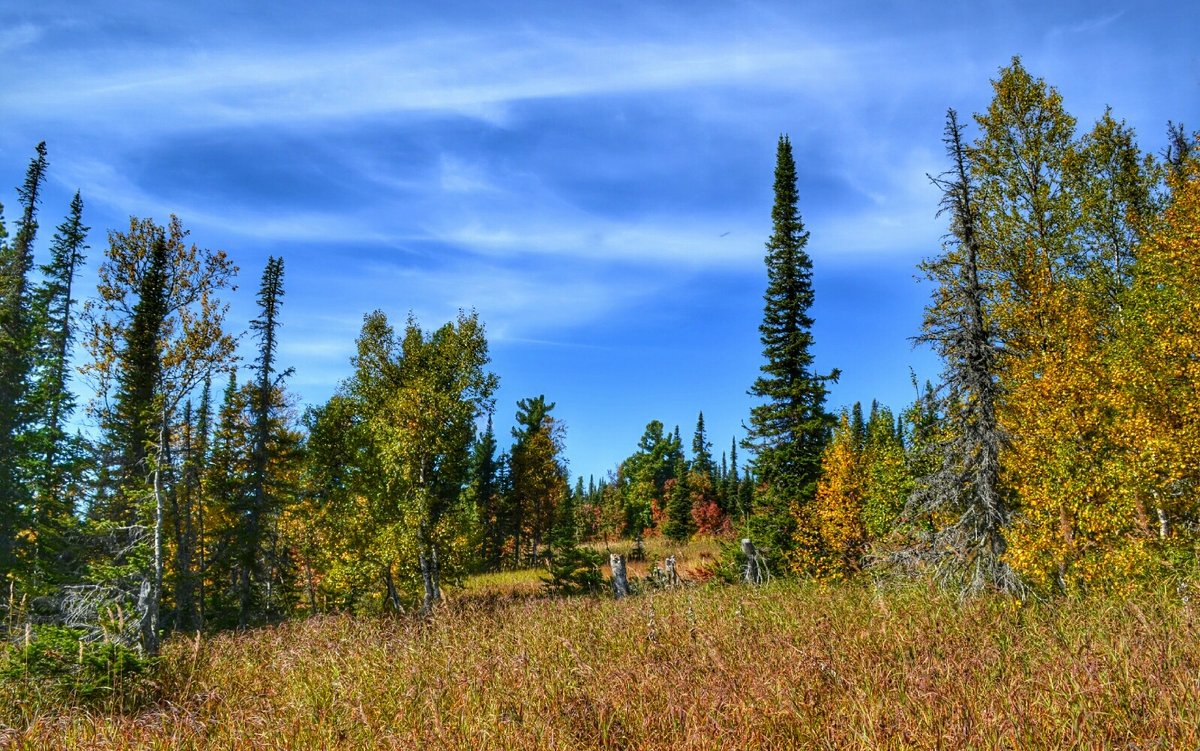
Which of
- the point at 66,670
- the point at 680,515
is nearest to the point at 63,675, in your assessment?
the point at 66,670

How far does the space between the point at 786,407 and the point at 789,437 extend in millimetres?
1229

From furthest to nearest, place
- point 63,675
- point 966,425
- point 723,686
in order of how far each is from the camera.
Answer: point 966,425 < point 63,675 < point 723,686

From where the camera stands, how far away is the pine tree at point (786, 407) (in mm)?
23062

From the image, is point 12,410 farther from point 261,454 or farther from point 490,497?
point 490,497

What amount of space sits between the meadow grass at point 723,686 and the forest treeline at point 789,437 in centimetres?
256

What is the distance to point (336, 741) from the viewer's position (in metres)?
4.65

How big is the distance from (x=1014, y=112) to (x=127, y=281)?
84.6 ft

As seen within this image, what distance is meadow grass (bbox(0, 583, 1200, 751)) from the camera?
3902mm

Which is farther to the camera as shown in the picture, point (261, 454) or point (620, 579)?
point (261, 454)

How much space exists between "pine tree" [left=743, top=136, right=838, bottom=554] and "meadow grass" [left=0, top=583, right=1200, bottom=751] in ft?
47.4

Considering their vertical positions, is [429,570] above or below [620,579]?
below

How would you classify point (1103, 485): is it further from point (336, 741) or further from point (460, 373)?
point (460, 373)

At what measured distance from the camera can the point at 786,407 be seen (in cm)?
2375

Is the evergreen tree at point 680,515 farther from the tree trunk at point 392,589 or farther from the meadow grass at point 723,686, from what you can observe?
the meadow grass at point 723,686
